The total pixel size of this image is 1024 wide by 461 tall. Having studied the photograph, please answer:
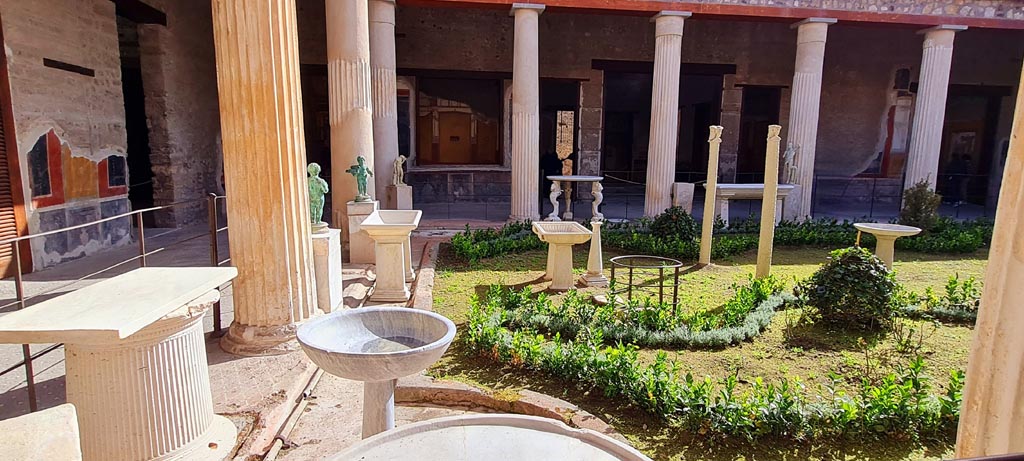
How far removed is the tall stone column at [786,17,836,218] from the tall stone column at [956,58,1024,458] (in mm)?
11096

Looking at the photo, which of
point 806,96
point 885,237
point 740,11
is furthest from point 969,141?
point 885,237

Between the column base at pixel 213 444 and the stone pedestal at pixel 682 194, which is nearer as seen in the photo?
the column base at pixel 213 444

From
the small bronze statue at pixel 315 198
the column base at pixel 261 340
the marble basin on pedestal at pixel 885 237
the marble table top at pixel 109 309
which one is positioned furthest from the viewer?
the marble basin on pedestal at pixel 885 237

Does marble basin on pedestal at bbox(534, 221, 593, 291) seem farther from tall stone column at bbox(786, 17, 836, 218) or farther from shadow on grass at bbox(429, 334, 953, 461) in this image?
tall stone column at bbox(786, 17, 836, 218)

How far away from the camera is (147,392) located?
8.76 feet

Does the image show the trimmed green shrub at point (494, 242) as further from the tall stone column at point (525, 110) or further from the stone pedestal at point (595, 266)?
the stone pedestal at point (595, 266)

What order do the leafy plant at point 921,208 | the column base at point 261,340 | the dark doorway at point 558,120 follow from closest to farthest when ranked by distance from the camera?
the column base at point 261,340
the leafy plant at point 921,208
the dark doorway at point 558,120

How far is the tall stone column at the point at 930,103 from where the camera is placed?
459 inches

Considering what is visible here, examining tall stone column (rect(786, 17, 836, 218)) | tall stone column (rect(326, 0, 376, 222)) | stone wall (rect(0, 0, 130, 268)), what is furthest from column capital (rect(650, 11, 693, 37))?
stone wall (rect(0, 0, 130, 268))

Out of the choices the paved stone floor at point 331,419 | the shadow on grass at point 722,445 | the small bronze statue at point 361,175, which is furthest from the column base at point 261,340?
the small bronze statue at point 361,175

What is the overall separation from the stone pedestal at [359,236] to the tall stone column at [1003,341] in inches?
272

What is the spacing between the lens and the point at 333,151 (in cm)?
849

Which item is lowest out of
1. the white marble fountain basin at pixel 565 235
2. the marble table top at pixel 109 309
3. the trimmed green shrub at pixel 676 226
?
the trimmed green shrub at pixel 676 226

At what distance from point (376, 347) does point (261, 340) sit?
1743mm
